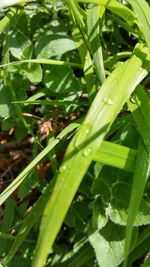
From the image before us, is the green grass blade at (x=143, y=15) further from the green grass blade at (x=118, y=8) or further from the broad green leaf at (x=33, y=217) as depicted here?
the broad green leaf at (x=33, y=217)

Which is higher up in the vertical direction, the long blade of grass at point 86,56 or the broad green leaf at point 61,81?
the long blade of grass at point 86,56

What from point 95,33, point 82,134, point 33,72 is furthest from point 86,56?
point 82,134

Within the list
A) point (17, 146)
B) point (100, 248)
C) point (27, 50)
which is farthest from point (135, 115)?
point (17, 146)

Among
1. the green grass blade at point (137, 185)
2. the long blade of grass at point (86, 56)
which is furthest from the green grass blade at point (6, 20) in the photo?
the green grass blade at point (137, 185)

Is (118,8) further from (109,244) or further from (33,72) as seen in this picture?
(109,244)

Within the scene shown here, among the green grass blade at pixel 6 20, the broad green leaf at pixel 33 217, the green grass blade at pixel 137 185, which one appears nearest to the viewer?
the green grass blade at pixel 137 185

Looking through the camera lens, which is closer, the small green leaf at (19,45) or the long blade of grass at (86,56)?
the long blade of grass at (86,56)
